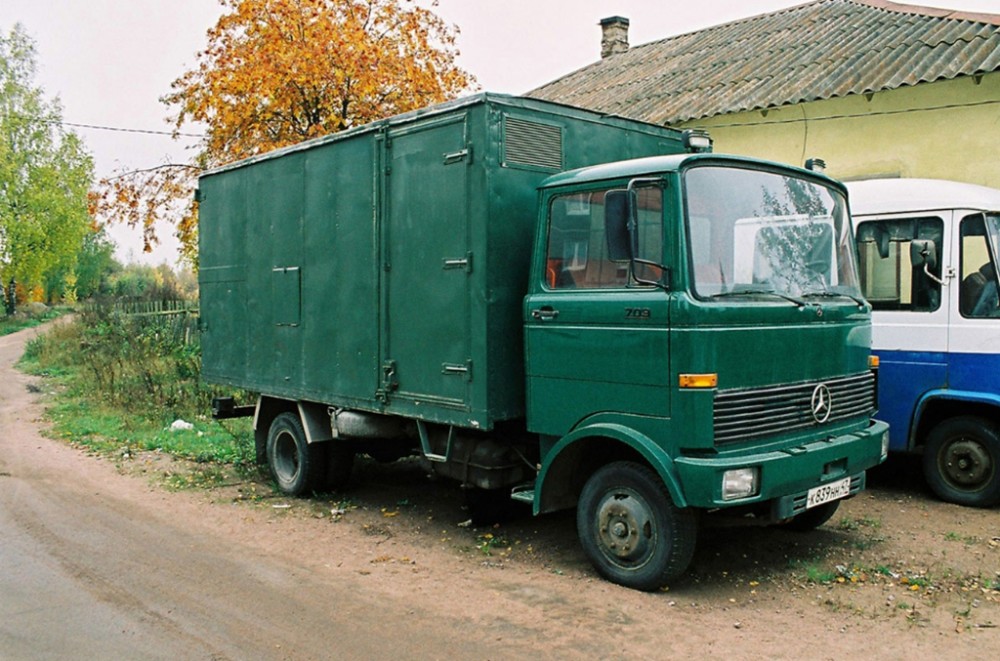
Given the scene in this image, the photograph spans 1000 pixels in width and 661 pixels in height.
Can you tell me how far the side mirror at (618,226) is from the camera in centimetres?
509

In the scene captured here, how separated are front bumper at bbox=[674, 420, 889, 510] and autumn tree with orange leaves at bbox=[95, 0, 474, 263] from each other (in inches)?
467

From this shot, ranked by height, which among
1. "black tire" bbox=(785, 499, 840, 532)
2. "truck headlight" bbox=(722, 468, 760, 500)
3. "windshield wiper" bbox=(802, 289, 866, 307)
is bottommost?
"black tire" bbox=(785, 499, 840, 532)

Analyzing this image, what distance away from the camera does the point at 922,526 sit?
22.5ft

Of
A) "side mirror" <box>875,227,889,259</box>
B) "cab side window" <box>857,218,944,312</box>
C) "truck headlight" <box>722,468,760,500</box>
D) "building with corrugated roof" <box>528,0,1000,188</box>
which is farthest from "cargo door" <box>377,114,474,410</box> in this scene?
"building with corrugated roof" <box>528,0,1000,188</box>

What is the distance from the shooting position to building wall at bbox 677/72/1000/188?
33.2ft

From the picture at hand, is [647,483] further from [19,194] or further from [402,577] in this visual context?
[19,194]

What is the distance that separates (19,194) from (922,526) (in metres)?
38.4

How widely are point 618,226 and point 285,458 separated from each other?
16.1 feet

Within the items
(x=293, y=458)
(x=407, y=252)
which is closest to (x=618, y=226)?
(x=407, y=252)

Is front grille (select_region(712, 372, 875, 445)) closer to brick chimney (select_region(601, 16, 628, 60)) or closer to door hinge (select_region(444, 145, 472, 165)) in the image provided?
door hinge (select_region(444, 145, 472, 165))

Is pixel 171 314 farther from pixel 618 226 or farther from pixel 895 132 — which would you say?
pixel 618 226

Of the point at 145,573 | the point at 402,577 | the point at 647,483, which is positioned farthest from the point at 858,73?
the point at 145,573

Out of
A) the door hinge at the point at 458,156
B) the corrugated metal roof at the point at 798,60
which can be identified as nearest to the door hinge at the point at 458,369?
the door hinge at the point at 458,156

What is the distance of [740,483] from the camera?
498 cm
